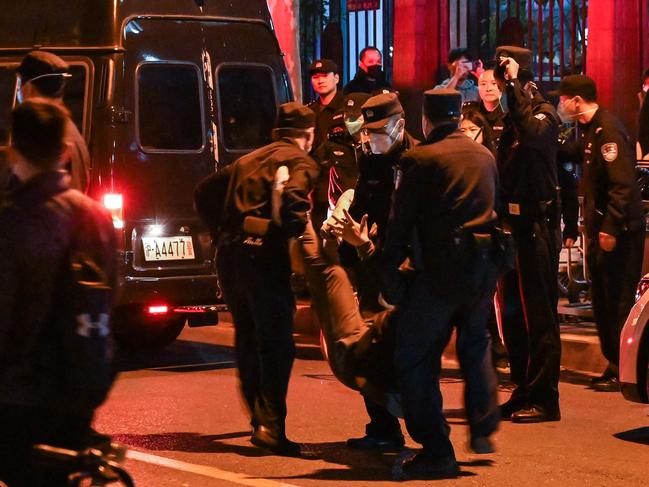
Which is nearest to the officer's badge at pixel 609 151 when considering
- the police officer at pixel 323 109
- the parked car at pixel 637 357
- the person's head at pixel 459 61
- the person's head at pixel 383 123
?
the parked car at pixel 637 357

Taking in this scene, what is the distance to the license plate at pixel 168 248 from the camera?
10883 millimetres

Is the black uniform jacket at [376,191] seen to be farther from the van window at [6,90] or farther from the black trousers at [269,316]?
the van window at [6,90]

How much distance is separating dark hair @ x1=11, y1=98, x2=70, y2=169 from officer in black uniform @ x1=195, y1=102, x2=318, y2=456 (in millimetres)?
3042

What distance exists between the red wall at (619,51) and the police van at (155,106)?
5180mm

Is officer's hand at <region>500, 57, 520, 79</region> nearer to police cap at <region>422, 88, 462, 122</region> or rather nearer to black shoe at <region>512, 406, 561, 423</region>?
police cap at <region>422, 88, 462, 122</region>

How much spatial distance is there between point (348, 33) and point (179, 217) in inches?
399

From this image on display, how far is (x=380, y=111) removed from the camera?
7.85 m

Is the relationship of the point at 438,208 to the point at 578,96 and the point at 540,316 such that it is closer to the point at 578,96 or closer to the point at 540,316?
the point at 540,316

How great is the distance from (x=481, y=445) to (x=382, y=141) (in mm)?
1672

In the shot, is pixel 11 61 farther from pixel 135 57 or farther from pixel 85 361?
pixel 85 361

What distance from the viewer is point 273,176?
25.9 ft

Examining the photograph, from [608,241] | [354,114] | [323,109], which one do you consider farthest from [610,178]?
[323,109]

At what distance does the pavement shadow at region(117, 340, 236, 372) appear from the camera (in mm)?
11375

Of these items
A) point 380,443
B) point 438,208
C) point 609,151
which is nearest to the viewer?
point 438,208
